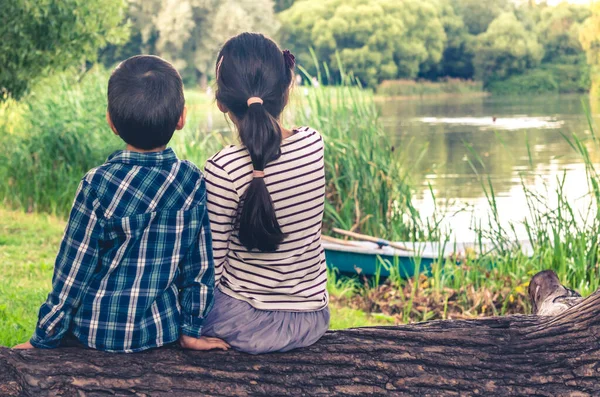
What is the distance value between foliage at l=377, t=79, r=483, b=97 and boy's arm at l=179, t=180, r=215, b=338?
135 feet

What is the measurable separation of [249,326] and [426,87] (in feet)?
146

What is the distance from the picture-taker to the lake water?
9383mm

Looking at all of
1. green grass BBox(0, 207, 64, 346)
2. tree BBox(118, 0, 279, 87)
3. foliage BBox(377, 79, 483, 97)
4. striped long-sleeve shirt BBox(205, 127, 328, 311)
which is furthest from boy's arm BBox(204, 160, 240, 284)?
foliage BBox(377, 79, 483, 97)

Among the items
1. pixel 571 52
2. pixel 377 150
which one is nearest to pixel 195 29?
pixel 571 52

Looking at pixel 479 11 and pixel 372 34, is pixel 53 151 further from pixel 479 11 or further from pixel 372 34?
pixel 479 11

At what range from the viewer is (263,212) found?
89.4 inches

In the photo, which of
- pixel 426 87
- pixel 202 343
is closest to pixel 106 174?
pixel 202 343

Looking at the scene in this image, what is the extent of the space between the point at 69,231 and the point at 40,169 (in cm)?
610

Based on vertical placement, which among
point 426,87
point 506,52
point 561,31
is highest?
point 561,31

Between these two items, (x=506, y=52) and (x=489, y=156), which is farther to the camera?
(x=506, y=52)

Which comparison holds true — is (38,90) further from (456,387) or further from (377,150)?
(456,387)

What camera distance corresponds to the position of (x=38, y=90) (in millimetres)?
8695

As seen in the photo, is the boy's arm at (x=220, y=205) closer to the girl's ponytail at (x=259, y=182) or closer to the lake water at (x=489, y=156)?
the girl's ponytail at (x=259, y=182)

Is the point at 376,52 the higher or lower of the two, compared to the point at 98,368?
higher
